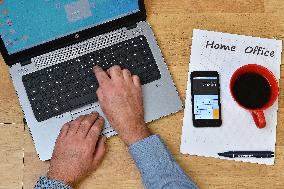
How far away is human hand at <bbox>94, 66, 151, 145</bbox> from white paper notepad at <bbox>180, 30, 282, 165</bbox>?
108 mm

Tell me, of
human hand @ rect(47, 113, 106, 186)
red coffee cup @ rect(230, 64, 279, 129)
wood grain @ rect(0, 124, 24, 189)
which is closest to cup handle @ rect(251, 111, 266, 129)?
red coffee cup @ rect(230, 64, 279, 129)

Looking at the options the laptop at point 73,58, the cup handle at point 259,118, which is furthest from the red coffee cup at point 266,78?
the laptop at point 73,58

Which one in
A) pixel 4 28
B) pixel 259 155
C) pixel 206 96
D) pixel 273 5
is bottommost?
pixel 259 155

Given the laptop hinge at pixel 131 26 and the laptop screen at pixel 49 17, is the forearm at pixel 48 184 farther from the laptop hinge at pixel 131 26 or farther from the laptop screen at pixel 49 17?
the laptop hinge at pixel 131 26

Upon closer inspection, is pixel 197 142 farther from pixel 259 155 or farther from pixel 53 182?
pixel 53 182

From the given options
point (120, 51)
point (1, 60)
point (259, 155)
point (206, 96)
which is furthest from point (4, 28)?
point (259, 155)

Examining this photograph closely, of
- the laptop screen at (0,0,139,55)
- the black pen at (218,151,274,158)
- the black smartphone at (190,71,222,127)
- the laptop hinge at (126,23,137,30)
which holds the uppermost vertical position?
the laptop screen at (0,0,139,55)

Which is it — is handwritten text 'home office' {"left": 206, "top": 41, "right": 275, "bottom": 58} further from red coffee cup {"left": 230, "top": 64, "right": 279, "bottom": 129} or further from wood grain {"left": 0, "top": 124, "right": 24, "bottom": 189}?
wood grain {"left": 0, "top": 124, "right": 24, "bottom": 189}

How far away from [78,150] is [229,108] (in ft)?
1.18

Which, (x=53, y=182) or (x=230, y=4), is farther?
(x=230, y=4)

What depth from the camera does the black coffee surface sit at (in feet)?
3.61

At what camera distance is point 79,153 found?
1.10 meters

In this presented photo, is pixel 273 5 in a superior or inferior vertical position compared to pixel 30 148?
superior

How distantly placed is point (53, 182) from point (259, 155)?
0.46 m
